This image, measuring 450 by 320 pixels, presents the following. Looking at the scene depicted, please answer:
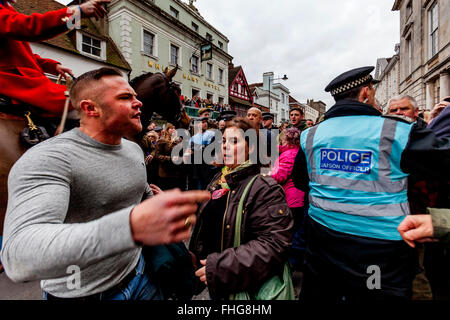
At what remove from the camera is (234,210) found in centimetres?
161

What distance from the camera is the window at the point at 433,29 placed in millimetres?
12758

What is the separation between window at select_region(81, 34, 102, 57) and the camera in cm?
1180

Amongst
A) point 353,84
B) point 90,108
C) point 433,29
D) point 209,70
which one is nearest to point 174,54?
point 209,70

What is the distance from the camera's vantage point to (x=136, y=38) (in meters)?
14.0

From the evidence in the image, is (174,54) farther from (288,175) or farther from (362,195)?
(362,195)

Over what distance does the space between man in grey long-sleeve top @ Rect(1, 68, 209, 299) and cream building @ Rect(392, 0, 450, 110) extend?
16268 millimetres

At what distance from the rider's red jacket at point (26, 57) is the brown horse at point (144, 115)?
247 millimetres

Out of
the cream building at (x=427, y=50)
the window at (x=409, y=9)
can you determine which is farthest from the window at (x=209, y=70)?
the window at (x=409, y=9)

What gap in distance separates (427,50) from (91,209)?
67.2 feet

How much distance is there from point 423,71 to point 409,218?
63.1 feet

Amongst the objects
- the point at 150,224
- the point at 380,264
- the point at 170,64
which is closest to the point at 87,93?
the point at 150,224

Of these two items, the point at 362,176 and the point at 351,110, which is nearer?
the point at 362,176

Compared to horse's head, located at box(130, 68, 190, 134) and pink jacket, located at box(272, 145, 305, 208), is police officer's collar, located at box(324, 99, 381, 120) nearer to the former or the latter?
pink jacket, located at box(272, 145, 305, 208)

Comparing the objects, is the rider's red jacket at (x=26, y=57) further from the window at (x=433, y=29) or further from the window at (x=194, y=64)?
the window at (x=433, y=29)
